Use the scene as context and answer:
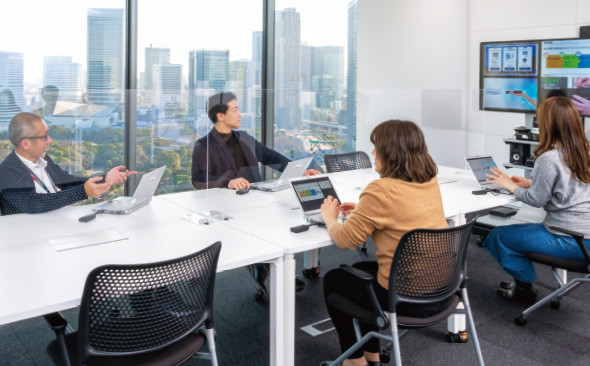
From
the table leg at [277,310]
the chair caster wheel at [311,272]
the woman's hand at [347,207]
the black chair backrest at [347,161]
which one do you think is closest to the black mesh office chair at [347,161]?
the black chair backrest at [347,161]

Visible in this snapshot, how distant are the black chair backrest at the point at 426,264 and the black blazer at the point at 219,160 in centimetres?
141

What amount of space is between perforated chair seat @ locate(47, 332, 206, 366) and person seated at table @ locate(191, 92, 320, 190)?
1372 millimetres

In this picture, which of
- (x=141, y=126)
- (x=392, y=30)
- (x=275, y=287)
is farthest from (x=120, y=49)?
(x=275, y=287)

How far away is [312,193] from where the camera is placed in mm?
3188

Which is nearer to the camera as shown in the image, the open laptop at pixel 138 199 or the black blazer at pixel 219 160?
the open laptop at pixel 138 199

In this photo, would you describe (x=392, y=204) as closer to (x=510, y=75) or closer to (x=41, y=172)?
(x=41, y=172)

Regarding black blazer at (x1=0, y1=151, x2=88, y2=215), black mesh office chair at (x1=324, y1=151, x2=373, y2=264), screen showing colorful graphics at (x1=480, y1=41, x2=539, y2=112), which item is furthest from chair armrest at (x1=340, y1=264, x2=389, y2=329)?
screen showing colorful graphics at (x1=480, y1=41, x2=539, y2=112)

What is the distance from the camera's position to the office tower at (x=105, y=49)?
5207 millimetres

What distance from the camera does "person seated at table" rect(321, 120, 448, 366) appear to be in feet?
8.26

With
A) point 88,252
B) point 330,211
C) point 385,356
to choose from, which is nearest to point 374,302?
point 330,211

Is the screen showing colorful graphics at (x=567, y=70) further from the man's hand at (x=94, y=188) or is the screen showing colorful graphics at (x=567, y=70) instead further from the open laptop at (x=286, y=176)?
the man's hand at (x=94, y=188)

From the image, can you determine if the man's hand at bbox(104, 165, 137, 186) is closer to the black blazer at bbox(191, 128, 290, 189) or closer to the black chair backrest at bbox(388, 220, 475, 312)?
the black blazer at bbox(191, 128, 290, 189)

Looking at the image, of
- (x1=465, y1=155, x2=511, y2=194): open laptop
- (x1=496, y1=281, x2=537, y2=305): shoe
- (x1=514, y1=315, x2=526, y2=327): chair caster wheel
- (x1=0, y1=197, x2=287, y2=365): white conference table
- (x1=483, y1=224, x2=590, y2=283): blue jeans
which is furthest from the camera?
(x1=465, y1=155, x2=511, y2=194): open laptop

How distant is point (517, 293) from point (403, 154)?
1.88m
